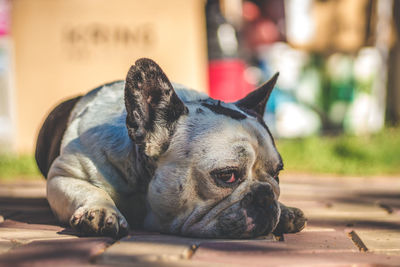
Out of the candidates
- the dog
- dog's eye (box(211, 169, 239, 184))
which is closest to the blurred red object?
the dog

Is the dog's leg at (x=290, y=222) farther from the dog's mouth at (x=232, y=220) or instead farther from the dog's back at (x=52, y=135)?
the dog's back at (x=52, y=135)

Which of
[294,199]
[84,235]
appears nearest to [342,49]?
[294,199]

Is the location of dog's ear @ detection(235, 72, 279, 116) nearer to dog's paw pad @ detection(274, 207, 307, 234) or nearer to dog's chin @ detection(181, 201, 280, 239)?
dog's paw pad @ detection(274, 207, 307, 234)

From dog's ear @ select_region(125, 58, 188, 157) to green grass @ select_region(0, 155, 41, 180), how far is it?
3.42 m

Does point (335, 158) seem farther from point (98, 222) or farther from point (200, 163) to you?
point (98, 222)

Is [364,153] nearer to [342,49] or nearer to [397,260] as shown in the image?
[342,49]

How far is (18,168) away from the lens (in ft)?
20.4

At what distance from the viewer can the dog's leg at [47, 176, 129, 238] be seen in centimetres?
258

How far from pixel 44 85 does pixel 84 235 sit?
5398mm

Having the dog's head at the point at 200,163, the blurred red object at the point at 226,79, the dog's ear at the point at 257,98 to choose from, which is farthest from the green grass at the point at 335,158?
the dog's head at the point at 200,163

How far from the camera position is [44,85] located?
7664mm

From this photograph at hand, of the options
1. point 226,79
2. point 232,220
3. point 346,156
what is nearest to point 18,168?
point 226,79

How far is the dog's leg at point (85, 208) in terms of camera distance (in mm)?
2580

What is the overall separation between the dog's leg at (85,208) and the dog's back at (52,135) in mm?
441
